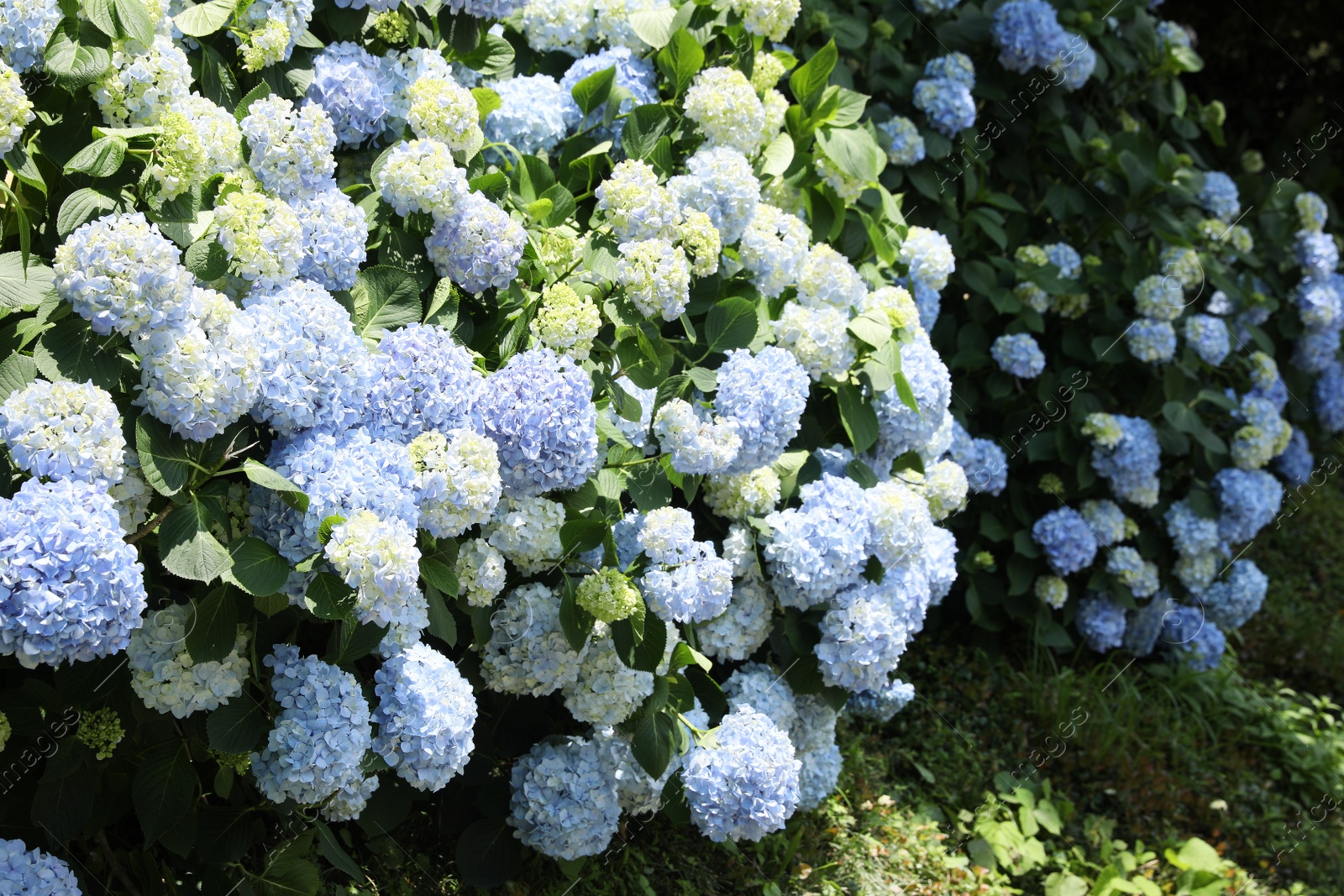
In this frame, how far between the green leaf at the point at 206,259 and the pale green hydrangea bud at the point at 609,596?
2.86ft

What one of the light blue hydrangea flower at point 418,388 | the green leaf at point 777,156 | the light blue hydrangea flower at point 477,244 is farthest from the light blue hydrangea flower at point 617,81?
the light blue hydrangea flower at point 418,388

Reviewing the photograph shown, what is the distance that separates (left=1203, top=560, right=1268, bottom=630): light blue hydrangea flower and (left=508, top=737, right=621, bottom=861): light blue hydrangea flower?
3052 millimetres

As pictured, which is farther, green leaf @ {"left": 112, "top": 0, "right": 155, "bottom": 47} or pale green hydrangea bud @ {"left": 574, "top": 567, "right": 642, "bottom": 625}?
pale green hydrangea bud @ {"left": 574, "top": 567, "right": 642, "bottom": 625}

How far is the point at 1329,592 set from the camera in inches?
218

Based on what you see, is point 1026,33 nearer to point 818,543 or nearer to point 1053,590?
point 1053,590

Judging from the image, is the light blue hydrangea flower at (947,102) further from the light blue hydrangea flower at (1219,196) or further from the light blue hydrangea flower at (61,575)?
the light blue hydrangea flower at (61,575)

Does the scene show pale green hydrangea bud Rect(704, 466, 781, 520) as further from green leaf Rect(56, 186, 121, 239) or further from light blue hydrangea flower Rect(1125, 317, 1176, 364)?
light blue hydrangea flower Rect(1125, 317, 1176, 364)

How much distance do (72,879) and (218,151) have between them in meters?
1.24

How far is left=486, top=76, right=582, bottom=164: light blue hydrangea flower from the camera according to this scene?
255 cm

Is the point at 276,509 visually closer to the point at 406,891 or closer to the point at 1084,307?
the point at 406,891

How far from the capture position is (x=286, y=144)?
199cm

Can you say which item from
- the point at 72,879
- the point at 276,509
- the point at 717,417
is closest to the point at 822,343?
the point at 717,417

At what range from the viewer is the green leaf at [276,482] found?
5.68 feet

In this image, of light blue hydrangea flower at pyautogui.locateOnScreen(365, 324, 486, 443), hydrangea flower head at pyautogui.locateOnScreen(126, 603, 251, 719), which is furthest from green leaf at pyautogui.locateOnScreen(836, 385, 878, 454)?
hydrangea flower head at pyautogui.locateOnScreen(126, 603, 251, 719)
